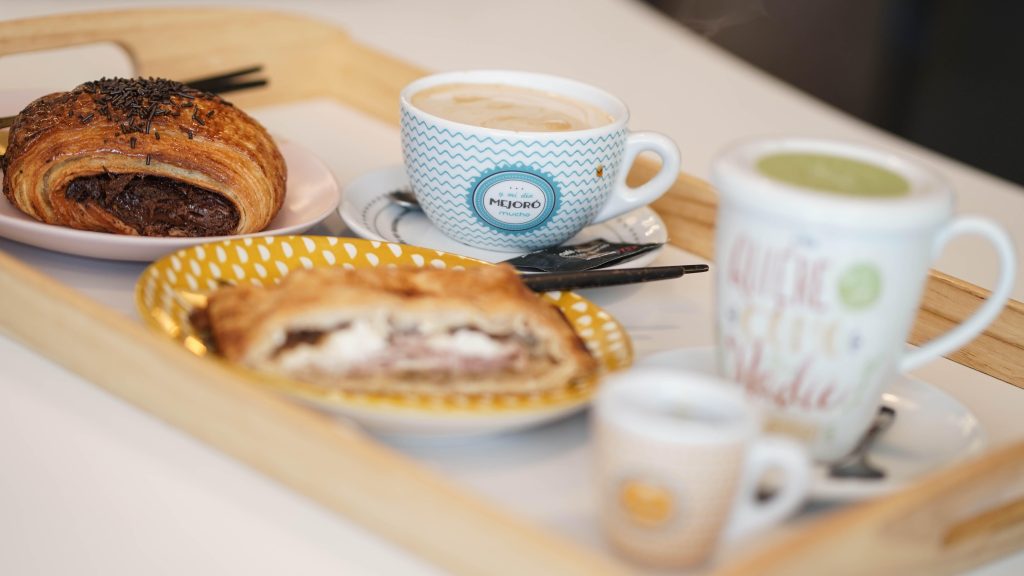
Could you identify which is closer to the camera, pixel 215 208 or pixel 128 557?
pixel 128 557

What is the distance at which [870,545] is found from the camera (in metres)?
A: 0.62

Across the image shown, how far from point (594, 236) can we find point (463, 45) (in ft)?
2.88

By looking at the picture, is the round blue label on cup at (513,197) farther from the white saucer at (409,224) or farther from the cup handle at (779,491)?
the cup handle at (779,491)

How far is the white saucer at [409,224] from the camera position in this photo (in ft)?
3.43

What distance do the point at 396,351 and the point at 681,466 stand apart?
0.81 feet

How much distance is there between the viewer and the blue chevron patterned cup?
→ 3.23ft

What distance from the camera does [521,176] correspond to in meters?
1.00

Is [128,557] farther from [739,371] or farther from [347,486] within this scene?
[739,371]

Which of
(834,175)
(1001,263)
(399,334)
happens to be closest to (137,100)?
(399,334)

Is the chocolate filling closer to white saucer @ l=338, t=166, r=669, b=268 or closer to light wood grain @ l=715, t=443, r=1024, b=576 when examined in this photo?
white saucer @ l=338, t=166, r=669, b=268

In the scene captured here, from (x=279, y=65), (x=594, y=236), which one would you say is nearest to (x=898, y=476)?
(x=594, y=236)

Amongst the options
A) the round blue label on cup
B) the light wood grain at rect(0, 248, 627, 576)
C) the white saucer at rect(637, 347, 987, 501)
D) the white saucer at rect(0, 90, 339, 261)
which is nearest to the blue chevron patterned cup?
the round blue label on cup

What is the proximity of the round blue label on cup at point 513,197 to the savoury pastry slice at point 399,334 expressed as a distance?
8.1 inches

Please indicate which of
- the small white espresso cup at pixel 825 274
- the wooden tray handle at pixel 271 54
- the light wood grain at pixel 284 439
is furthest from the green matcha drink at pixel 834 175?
the wooden tray handle at pixel 271 54
